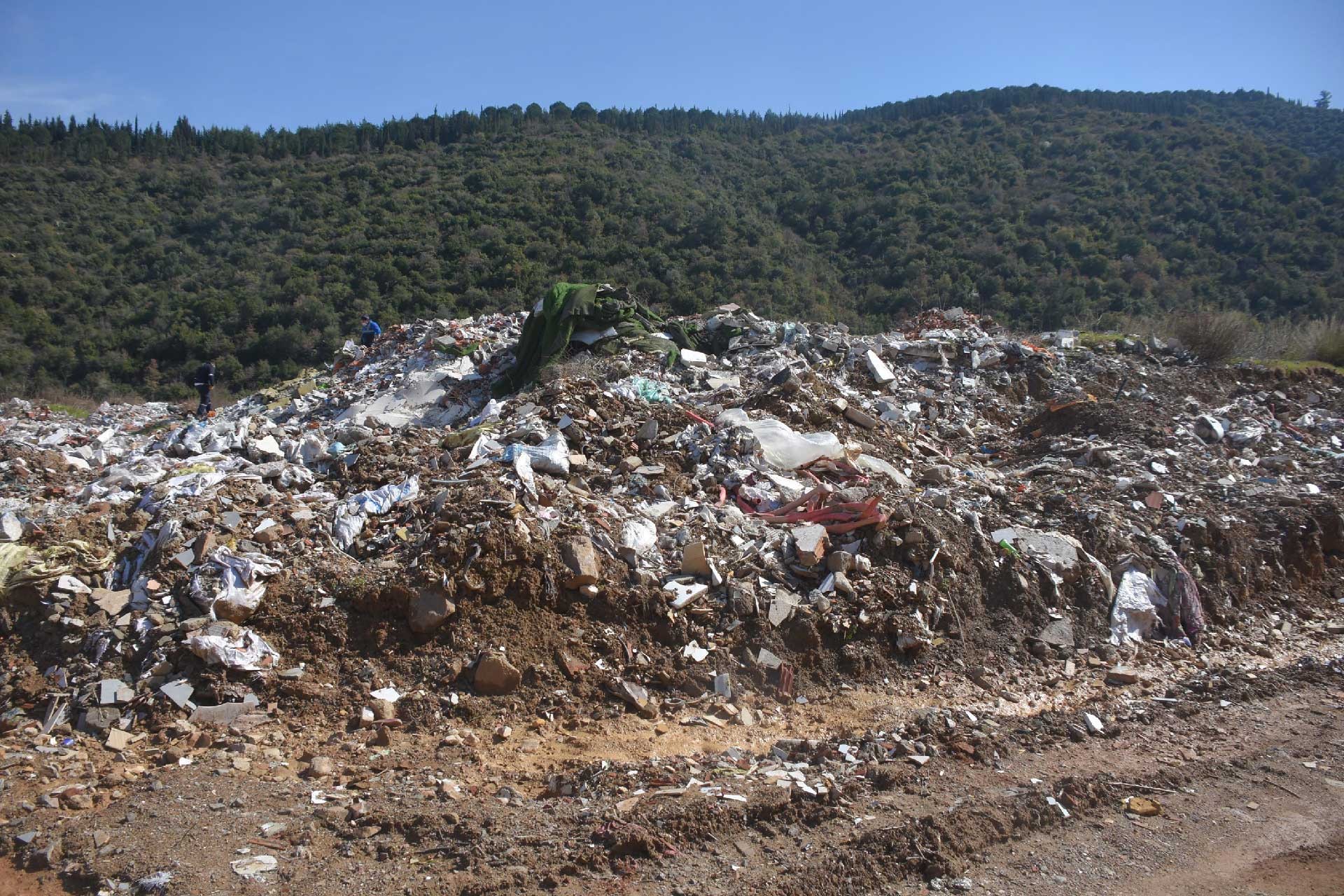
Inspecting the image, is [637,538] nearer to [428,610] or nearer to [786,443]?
[428,610]

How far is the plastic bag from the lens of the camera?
17.0 feet

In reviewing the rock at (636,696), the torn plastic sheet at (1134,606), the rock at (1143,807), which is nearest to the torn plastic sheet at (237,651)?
the rock at (636,696)

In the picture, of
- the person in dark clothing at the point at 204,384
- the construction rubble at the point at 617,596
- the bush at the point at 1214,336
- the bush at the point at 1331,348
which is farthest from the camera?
the bush at the point at 1331,348

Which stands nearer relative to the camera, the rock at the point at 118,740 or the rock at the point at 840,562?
the rock at the point at 118,740

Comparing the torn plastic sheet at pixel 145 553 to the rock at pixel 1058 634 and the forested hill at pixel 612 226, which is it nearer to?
the rock at pixel 1058 634

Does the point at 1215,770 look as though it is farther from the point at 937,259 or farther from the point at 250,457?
the point at 937,259

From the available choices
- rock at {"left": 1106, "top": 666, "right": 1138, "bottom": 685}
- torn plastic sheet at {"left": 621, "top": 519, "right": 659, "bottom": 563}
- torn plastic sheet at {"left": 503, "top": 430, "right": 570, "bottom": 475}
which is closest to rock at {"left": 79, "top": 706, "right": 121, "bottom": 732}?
torn plastic sheet at {"left": 503, "top": 430, "right": 570, "bottom": 475}

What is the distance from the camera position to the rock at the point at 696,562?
4008 millimetres

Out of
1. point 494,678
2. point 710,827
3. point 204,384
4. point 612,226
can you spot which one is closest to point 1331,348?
point 710,827

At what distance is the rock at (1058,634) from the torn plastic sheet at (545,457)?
282cm

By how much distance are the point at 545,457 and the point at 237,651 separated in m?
1.86

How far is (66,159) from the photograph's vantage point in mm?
24969

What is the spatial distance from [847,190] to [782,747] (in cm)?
2513

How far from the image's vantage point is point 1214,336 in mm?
9031
